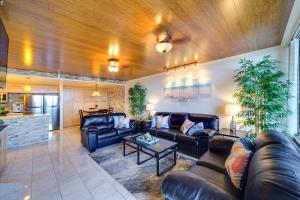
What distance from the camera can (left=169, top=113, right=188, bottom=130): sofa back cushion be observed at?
4102 mm

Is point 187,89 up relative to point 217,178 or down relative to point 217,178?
up

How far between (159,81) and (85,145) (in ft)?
11.5

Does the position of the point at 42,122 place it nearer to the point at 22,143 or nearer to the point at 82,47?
the point at 22,143

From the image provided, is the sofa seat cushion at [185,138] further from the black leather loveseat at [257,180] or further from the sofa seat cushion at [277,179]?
the sofa seat cushion at [277,179]

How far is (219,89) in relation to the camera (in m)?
3.75

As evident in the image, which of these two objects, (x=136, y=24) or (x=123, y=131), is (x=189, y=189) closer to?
(x=136, y=24)

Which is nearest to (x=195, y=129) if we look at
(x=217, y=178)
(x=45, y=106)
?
(x=217, y=178)

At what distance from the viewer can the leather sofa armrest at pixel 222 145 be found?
2.08 meters

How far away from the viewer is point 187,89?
448 centimetres

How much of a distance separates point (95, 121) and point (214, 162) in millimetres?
3662

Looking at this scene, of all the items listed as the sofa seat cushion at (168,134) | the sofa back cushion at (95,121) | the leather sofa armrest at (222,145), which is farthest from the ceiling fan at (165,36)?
the sofa back cushion at (95,121)

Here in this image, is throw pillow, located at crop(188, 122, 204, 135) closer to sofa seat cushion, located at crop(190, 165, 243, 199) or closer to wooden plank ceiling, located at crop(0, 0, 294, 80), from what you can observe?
sofa seat cushion, located at crop(190, 165, 243, 199)

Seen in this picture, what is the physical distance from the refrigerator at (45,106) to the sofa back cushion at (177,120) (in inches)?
199

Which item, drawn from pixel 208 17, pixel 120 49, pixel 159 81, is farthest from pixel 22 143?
pixel 208 17
